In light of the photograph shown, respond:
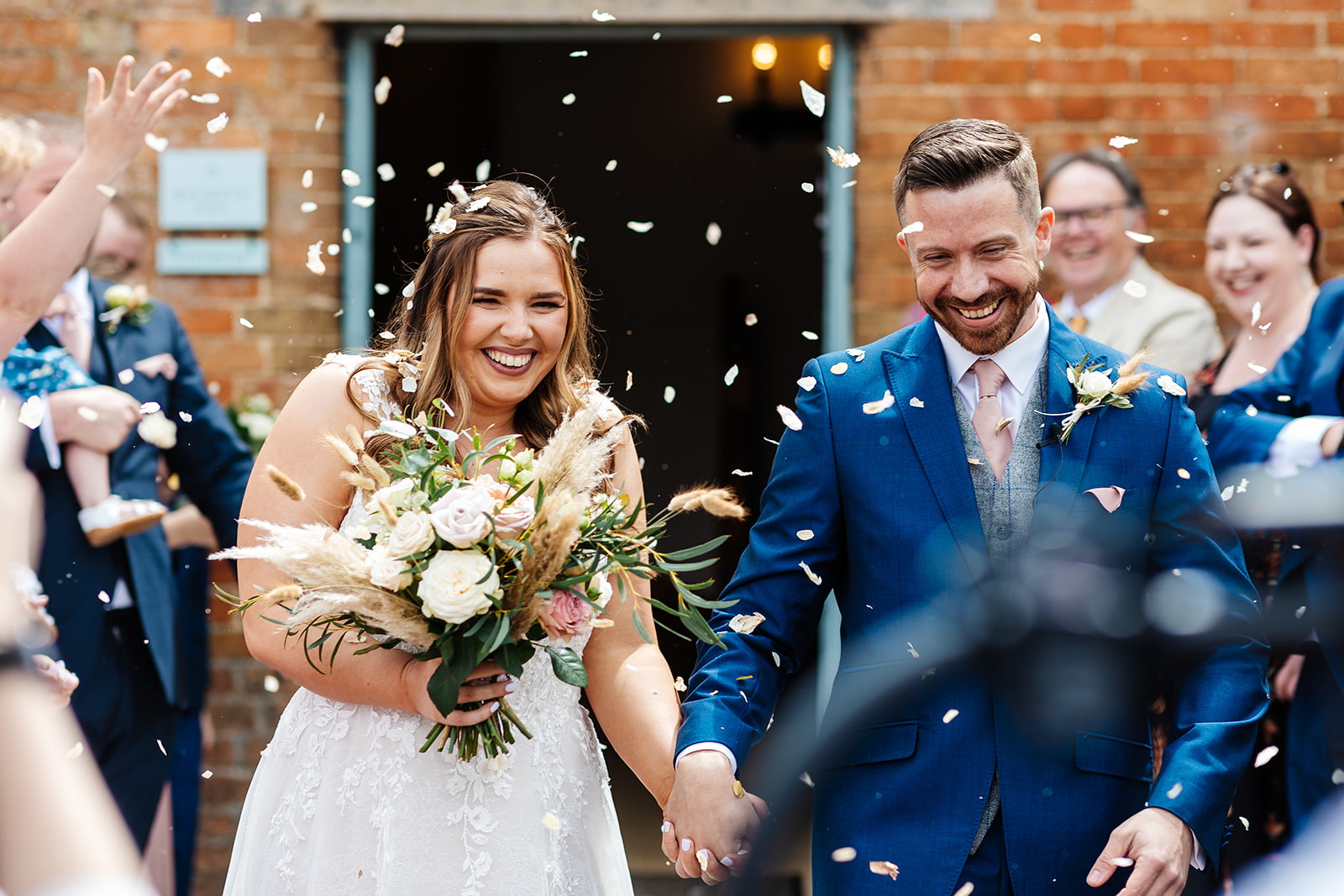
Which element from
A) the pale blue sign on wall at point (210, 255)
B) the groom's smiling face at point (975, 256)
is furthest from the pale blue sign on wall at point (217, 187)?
the groom's smiling face at point (975, 256)

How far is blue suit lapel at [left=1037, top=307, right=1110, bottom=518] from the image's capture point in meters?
2.42

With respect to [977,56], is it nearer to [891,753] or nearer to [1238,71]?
[1238,71]

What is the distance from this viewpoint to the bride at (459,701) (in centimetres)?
262

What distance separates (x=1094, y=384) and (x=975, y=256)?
1.07 feet

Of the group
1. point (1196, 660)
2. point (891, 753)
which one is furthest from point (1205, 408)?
point (891, 753)

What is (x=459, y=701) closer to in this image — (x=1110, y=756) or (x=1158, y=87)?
(x=1110, y=756)

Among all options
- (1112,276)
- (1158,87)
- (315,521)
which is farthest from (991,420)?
(1158,87)

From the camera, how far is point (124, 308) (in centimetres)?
432

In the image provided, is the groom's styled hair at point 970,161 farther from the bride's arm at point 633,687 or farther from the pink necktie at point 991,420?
the bride's arm at point 633,687

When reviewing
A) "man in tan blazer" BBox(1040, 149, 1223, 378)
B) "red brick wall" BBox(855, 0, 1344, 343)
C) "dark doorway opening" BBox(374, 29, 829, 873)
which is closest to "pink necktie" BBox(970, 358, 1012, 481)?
"man in tan blazer" BBox(1040, 149, 1223, 378)

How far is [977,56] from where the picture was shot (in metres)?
5.14

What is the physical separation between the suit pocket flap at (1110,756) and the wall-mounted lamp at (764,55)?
3953 millimetres

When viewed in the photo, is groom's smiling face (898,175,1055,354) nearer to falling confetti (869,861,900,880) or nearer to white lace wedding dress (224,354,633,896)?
falling confetti (869,861,900,880)

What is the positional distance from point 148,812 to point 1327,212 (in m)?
4.75
